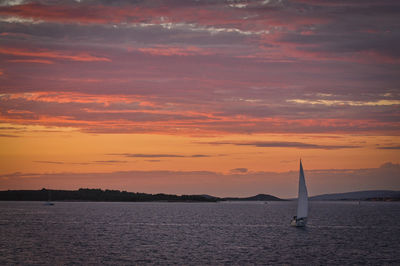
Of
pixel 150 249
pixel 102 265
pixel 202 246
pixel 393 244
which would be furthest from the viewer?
pixel 393 244

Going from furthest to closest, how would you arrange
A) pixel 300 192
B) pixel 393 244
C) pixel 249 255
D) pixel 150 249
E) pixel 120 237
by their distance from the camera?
pixel 300 192
pixel 120 237
pixel 393 244
pixel 150 249
pixel 249 255

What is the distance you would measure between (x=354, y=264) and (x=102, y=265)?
3072 cm

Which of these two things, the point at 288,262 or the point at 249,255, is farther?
the point at 249,255

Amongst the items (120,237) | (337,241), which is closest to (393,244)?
(337,241)

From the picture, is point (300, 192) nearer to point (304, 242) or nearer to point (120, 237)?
point (304, 242)

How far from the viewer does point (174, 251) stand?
246ft

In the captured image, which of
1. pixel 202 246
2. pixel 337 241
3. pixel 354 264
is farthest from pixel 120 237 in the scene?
pixel 354 264

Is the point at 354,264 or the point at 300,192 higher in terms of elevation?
the point at 300,192

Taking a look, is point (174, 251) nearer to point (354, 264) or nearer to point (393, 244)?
point (354, 264)

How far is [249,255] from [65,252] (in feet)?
84.8

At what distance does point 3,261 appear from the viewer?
62719mm

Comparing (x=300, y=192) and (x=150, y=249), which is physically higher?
(x=300, y=192)

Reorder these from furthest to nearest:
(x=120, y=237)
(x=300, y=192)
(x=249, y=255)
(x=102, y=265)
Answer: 1. (x=300, y=192)
2. (x=120, y=237)
3. (x=249, y=255)
4. (x=102, y=265)

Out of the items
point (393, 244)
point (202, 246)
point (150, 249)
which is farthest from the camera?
point (393, 244)
